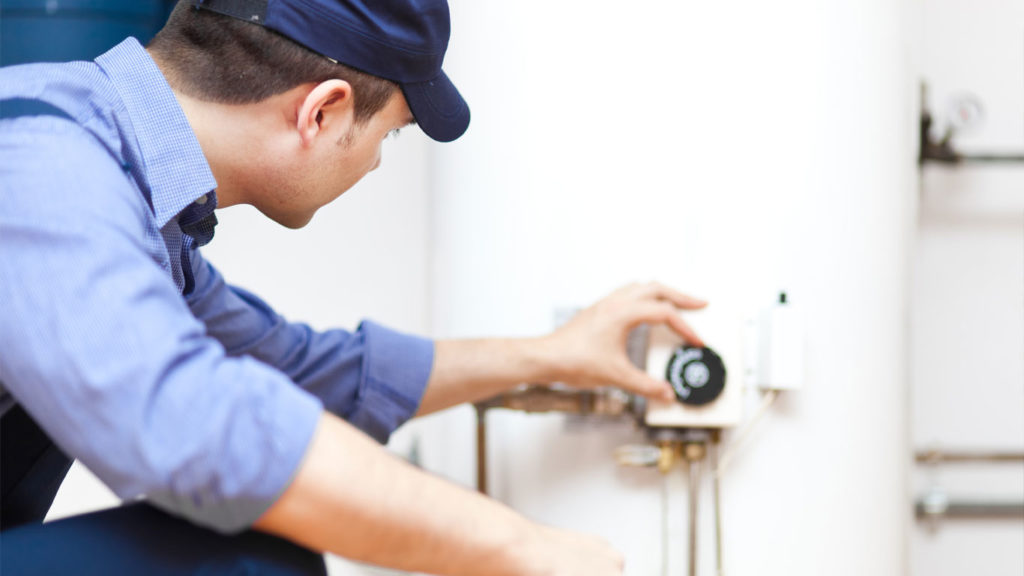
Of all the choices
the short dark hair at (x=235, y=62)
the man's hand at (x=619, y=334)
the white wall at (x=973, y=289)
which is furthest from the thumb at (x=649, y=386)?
the white wall at (x=973, y=289)

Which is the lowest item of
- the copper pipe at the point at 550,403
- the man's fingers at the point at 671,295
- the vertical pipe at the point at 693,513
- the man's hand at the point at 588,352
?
the vertical pipe at the point at 693,513

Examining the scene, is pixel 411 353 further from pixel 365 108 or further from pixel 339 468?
pixel 339 468

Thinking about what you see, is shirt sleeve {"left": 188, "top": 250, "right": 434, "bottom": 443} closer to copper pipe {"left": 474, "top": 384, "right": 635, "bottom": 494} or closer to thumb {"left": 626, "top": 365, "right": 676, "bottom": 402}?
copper pipe {"left": 474, "top": 384, "right": 635, "bottom": 494}

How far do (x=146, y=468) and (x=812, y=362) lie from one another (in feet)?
2.27

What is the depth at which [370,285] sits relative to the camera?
158cm

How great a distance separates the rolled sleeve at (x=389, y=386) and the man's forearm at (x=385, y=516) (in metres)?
0.39

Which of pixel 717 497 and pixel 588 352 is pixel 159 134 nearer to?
pixel 588 352

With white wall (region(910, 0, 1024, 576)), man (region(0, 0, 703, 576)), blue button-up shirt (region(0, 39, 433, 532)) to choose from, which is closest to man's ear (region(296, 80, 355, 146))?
man (region(0, 0, 703, 576))

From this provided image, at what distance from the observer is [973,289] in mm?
1316

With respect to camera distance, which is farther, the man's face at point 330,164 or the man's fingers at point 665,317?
the man's fingers at point 665,317

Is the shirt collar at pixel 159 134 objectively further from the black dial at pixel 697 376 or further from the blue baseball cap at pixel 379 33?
the black dial at pixel 697 376

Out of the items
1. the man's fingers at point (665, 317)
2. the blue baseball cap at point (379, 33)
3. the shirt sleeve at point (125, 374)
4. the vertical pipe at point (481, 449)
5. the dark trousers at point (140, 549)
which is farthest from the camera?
the vertical pipe at point (481, 449)

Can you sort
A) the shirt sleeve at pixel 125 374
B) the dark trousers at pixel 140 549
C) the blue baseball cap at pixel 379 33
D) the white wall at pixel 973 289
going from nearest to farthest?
the shirt sleeve at pixel 125 374 < the dark trousers at pixel 140 549 < the blue baseball cap at pixel 379 33 < the white wall at pixel 973 289

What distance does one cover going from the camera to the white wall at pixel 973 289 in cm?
130
